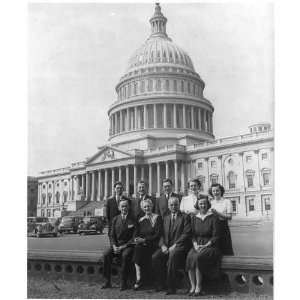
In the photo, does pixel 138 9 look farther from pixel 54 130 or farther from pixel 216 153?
pixel 216 153

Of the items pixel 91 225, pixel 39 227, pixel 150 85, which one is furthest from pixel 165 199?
pixel 150 85

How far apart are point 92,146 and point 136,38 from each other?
Answer: 6.00 m

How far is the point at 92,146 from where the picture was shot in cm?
2061

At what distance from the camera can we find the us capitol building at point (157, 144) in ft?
94.6

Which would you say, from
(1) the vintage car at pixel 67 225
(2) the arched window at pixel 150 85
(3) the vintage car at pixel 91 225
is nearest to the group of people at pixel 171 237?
(3) the vintage car at pixel 91 225

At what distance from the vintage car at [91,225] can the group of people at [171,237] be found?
41.1ft

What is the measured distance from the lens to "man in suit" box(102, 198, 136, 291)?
11164mm

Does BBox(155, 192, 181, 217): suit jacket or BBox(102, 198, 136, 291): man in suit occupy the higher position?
BBox(155, 192, 181, 217): suit jacket

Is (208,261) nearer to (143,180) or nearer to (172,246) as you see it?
(172,246)

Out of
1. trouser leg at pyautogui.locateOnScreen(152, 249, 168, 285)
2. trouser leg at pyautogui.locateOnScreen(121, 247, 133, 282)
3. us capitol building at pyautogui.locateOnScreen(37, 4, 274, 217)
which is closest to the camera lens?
trouser leg at pyautogui.locateOnScreen(152, 249, 168, 285)

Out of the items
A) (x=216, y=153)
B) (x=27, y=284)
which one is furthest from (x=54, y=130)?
(x=216, y=153)

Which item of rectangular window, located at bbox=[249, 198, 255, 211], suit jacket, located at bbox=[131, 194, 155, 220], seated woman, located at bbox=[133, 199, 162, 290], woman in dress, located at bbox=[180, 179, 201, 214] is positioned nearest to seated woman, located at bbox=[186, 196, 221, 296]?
woman in dress, located at bbox=[180, 179, 201, 214]

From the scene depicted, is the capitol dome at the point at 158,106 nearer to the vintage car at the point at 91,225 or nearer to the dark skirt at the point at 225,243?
the vintage car at the point at 91,225

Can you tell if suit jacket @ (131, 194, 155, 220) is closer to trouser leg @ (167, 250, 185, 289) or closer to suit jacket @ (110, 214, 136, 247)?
suit jacket @ (110, 214, 136, 247)
